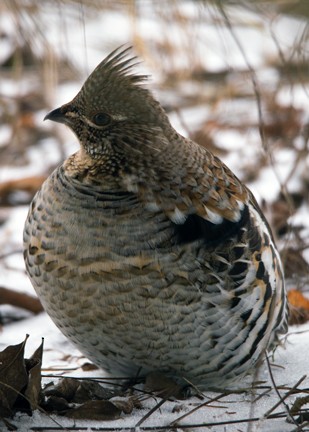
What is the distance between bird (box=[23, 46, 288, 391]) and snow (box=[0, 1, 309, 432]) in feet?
0.71

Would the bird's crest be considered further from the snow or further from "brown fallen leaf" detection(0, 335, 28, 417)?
"brown fallen leaf" detection(0, 335, 28, 417)

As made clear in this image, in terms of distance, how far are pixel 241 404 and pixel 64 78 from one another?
452 centimetres

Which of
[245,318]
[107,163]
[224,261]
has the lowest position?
[245,318]

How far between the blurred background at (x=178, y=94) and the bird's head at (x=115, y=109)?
1.29 meters

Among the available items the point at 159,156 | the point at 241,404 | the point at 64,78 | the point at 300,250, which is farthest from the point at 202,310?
the point at 64,78

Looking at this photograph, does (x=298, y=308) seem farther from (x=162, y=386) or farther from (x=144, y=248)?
(x=144, y=248)

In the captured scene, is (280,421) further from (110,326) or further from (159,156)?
(159,156)

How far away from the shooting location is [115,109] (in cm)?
307

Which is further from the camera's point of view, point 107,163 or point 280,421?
point 107,163

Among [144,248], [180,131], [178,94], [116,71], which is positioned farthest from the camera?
[178,94]

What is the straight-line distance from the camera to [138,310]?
9.54 ft

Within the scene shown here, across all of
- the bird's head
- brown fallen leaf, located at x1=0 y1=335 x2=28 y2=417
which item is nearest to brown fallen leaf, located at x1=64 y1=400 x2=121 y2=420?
brown fallen leaf, located at x1=0 y1=335 x2=28 y2=417

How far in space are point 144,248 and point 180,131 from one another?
11.4 ft

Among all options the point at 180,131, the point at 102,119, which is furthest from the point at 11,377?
the point at 180,131
